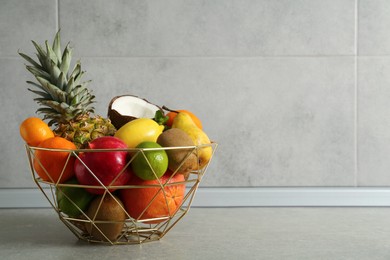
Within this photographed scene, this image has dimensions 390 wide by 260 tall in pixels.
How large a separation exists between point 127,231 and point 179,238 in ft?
0.32

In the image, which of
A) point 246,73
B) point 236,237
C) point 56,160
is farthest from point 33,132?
point 246,73

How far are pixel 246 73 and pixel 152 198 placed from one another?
0.60m

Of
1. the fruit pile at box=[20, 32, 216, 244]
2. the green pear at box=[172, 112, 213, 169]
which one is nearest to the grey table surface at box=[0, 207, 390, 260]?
the fruit pile at box=[20, 32, 216, 244]

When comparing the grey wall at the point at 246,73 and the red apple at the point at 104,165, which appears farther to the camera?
the grey wall at the point at 246,73

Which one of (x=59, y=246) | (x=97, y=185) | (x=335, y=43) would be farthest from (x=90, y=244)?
(x=335, y=43)

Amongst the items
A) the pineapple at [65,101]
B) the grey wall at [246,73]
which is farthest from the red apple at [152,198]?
the grey wall at [246,73]

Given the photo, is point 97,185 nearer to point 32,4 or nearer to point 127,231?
point 127,231

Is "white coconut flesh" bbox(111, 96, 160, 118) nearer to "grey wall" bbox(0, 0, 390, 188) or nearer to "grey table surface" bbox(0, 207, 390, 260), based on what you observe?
"grey table surface" bbox(0, 207, 390, 260)

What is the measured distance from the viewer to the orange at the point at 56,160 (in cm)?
78

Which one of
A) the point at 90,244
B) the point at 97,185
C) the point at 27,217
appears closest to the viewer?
the point at 97,185

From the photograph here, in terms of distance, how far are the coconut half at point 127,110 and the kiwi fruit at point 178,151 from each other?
0.14 meters

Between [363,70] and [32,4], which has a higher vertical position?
[32,4]

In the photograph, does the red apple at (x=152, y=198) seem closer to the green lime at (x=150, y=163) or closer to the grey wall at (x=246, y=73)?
the green lime at (x=150, y=163)

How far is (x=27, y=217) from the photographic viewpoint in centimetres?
115
